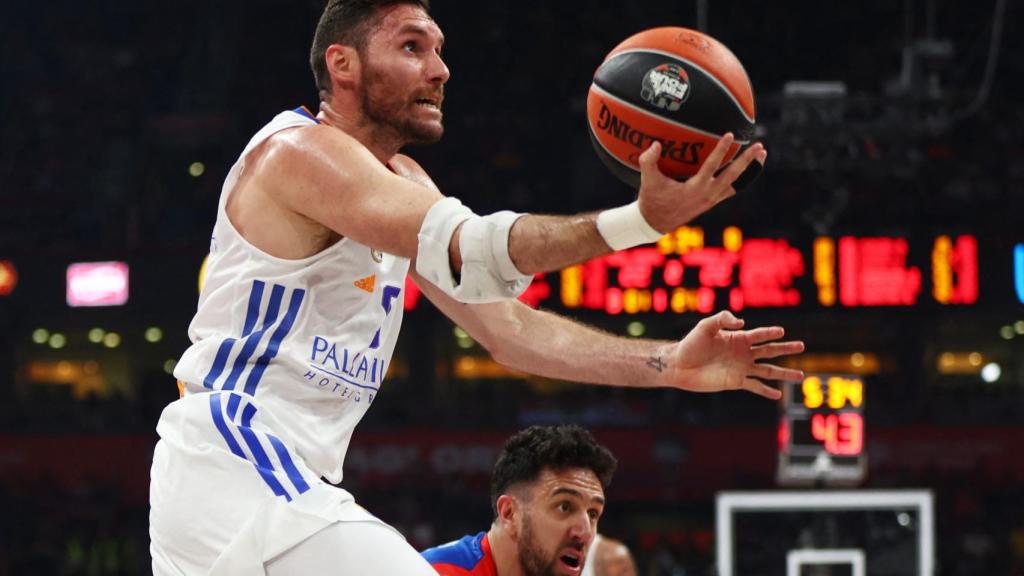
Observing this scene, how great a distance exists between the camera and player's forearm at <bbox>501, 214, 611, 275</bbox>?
7.96ft

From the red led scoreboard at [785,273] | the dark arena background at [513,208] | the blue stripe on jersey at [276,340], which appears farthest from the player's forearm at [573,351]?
the dark arena background at [513,208]

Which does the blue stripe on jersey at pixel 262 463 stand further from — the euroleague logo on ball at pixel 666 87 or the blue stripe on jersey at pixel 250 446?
the euroleague logo on ball at pixel 666 87

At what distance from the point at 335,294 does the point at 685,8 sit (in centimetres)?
1420

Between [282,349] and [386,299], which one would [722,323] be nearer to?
[386,299]

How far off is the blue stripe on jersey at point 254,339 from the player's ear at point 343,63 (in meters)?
0.49

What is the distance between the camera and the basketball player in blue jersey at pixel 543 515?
13.2ft

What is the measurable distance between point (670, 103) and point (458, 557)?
1821 millimetres

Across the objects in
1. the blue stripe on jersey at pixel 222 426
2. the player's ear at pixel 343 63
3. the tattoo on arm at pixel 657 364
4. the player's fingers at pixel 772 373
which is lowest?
the blue stripe on jersey at pixel 222 426

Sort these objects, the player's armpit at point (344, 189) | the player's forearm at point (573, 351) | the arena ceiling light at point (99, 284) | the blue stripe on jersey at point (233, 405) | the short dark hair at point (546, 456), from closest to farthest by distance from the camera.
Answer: the player's armpit at point (344, 189), the blue stripe on jersey at point (233, 405), the player's forearm at point (573, 351), the short dark hair at point (546, 456), the arena ceiling light at point (99, 284)

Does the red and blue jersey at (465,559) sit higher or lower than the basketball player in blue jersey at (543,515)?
lower

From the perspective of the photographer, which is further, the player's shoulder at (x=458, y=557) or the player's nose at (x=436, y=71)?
the player's shoulder at (x=458, y=557)

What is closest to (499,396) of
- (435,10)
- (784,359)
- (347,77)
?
(784,359)

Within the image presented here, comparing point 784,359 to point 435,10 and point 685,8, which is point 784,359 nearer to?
point 685,8

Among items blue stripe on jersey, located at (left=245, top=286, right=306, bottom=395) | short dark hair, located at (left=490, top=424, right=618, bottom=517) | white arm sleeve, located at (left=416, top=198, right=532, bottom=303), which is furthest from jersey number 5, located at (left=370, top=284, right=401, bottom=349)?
short dark hair, located at (left=490, top=424, right=618, bottom=517)
